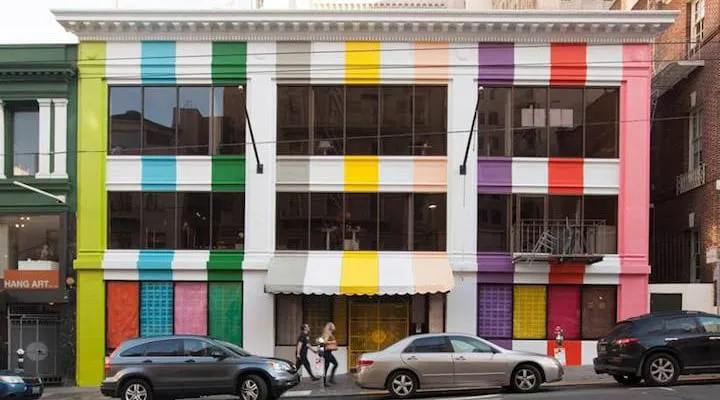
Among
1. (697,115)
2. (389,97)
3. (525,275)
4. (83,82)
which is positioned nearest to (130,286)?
(83,82)

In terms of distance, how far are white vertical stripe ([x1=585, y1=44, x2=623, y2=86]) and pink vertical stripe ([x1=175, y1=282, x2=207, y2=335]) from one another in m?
13.1

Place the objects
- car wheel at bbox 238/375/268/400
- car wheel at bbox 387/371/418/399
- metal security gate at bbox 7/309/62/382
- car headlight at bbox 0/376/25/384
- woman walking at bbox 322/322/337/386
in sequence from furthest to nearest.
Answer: metal security gate at bbox 7/309/62/382
woman walking at bbox 322/322/337/386
car headlight at bbox 0/376/25/384
car wheel at bbox 238/375/268/400
car wheel at bbox 387/371/418/399

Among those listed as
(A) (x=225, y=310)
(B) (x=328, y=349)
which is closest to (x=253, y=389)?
(B) (x=328, y=349)

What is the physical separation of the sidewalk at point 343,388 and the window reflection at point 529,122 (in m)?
6.40

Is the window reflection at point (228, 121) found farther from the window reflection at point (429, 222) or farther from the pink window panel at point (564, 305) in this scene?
the pink window panel at point (564, 305)

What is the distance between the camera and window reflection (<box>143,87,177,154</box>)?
76.9 ft

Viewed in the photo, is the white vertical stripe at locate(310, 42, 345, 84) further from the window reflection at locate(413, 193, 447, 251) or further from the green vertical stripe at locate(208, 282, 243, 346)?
the green vertical stripe at locate(208, 282, 243, 346)

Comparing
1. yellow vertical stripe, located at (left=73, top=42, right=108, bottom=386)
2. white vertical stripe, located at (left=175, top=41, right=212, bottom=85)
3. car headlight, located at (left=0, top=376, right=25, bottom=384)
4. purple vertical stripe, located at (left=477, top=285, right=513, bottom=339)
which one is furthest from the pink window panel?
car headlight, located at (left=0, top=376, right=25, bottom=384)

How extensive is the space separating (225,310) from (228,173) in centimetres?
406

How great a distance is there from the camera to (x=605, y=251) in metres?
22.8

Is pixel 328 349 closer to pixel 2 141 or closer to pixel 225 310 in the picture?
pixel 225 310

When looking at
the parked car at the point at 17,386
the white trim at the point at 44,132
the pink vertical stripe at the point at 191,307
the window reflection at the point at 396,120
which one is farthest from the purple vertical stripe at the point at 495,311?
the white trim at the point at 44,132

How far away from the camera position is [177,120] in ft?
77.1

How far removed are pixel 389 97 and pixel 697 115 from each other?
34.0 ft
